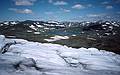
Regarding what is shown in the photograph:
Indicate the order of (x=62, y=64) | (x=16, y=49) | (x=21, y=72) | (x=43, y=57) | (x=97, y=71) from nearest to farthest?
1. (x=21, y=72)
2. (x=97, y=71)
3. (x=62, y=64)
4. (x=43, y=57)
5. (x=16, y=49)

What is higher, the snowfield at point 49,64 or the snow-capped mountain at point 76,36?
the snowfield at point 49,64

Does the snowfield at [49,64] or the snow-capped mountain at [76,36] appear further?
the snow-capped mountain at [76,36]

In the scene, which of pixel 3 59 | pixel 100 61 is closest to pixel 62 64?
pixel 100 61

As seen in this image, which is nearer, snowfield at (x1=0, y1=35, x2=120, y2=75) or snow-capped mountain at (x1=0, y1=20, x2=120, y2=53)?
snowfield at (x1=0, y1=35, x2=120, y2=75)

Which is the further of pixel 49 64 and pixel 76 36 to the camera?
pixel 76 36

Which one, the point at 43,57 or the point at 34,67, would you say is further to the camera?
the point at 43,57

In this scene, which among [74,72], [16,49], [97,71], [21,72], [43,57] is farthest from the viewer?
[16,49]

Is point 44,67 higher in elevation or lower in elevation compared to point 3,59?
lower

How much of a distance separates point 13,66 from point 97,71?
844 cm

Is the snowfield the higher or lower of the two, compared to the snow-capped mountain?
higher

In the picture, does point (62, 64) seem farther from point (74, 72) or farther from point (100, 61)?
point (100, 61)

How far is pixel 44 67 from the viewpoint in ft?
53.2

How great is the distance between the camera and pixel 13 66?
14602 mm

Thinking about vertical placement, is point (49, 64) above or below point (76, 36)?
above
